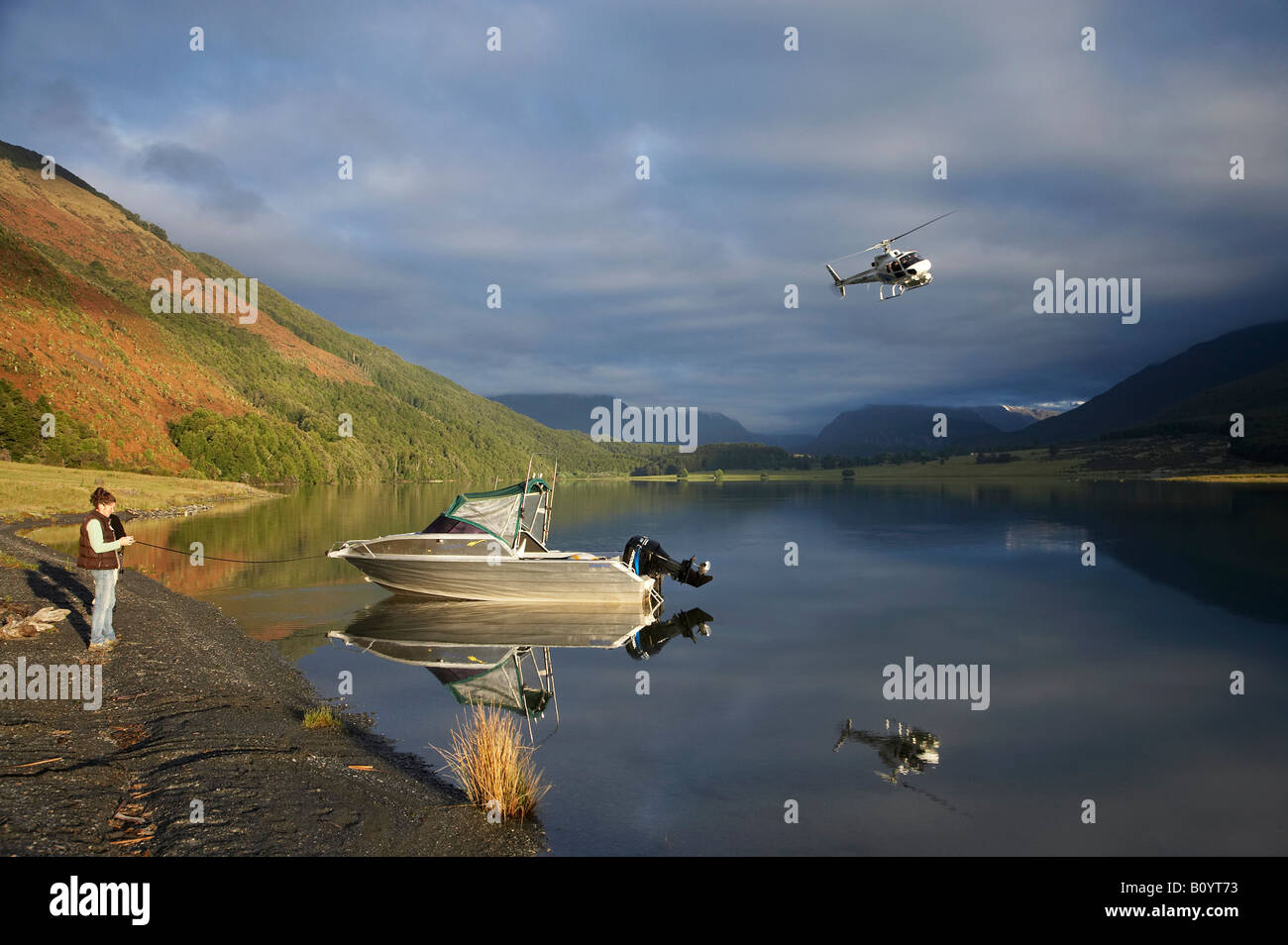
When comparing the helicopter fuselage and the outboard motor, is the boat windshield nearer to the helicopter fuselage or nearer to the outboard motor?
the outboard motor

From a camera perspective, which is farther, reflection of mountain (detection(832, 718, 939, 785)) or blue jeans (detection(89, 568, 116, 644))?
blue jeans (detection(89, 568, 116, 644))

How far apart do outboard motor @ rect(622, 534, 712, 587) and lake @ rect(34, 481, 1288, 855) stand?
1.66 meters

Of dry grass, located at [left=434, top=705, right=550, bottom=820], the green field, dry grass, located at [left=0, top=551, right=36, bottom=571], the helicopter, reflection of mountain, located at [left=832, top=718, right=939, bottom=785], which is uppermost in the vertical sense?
the helicopter

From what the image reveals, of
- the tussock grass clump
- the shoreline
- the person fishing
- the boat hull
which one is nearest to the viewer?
the shoreline

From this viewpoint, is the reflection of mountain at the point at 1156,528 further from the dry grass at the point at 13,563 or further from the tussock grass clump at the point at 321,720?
the dry grass at the point at 13,563

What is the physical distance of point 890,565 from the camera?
A: 33.5 m

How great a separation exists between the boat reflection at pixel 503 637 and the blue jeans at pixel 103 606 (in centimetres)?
544

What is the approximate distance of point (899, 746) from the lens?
1186 cm

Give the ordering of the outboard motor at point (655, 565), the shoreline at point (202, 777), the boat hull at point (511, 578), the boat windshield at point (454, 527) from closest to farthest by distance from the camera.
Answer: the shoreline at point (202, 777) < the boat hull at point (511, 578) < the boat windshield at point (454, 527) < the outboard motor at point (655, 565)

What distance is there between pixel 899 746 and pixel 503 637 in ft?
33.4

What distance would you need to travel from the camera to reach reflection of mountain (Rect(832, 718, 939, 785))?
10875 mm

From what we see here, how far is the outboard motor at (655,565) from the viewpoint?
22734mm

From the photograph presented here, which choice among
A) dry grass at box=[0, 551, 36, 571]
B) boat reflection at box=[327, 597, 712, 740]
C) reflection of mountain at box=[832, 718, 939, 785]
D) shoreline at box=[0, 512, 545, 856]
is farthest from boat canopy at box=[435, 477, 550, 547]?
reflection of mountain at box=[832, 718, 939, 785]

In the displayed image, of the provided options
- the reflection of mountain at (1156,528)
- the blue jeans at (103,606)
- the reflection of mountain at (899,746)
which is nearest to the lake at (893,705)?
the reflection of mountain at (899,746)
